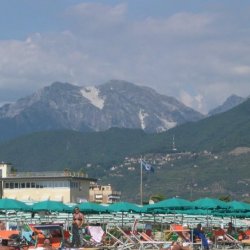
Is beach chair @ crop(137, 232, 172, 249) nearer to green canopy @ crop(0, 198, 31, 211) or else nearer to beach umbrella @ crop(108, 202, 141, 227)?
green canopy @ crop(0, 198, 31, 211)

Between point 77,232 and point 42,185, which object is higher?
point 42,185

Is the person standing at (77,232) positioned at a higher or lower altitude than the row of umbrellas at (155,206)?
lower

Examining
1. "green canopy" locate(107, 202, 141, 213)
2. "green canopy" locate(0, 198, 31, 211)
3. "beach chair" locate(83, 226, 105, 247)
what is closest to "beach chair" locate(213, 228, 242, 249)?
"beach chair" locate(83, 226, 105, 247)

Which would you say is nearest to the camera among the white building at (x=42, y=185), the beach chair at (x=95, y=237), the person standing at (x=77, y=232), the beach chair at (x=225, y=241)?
the person standing at (x=77, y=232)

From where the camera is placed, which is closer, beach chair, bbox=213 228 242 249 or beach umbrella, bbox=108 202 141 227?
beach chair, bbox=213 228 242 249

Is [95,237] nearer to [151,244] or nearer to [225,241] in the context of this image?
[151,244]

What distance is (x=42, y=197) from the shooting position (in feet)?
380

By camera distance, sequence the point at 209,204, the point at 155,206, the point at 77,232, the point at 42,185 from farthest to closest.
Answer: the point at 42,185, the point at 155,206, the point at 209,204, the point at 77,232

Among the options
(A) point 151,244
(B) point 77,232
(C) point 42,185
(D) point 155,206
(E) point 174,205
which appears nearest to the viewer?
(B) point 77,232

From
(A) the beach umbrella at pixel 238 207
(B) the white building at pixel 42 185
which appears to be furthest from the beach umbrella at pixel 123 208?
(B) the white building at pixel 42 185

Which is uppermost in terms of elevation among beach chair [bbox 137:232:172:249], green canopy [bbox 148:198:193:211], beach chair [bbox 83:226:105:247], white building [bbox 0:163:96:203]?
white building [bbox 0:163:96:203]

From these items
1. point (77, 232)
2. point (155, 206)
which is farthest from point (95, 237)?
point (155, 206)

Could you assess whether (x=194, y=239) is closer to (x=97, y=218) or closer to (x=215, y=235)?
(x=215, y=235)

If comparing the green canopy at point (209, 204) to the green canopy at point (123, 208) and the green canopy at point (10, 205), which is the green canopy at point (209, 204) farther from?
the green canopy at point (10, 205)
